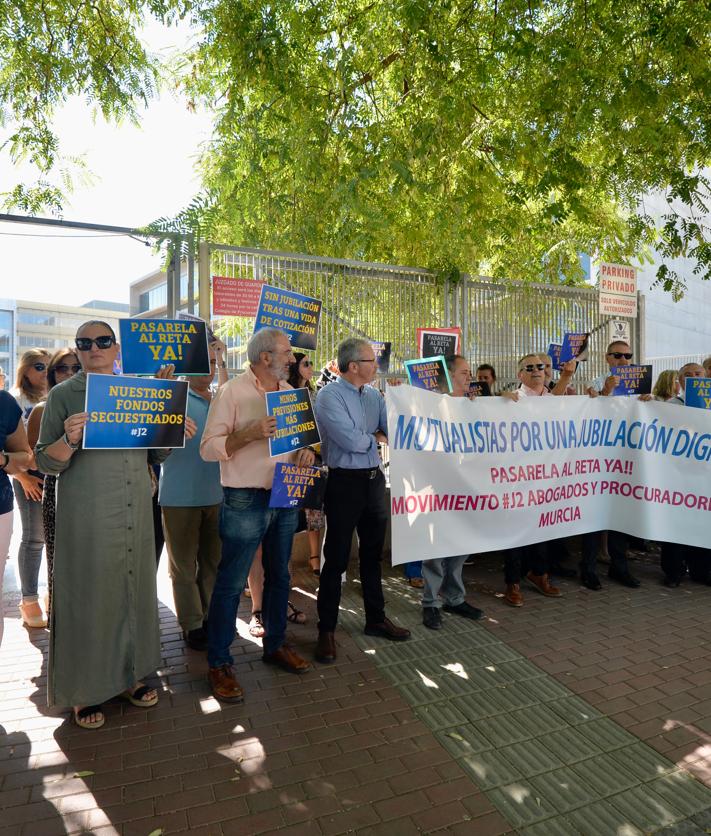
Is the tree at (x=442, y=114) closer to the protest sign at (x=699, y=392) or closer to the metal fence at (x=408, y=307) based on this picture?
the metal fence at (x=408, y=307)

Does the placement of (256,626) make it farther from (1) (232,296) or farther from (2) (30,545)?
(1) (232,296)

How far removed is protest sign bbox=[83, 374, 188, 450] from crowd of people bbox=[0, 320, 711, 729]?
12 cm

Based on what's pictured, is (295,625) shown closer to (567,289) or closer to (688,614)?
(688,614)

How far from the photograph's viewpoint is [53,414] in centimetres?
351

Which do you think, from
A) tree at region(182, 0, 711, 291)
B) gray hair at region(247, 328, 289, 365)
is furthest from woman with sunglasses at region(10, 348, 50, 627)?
gray hair at region(247, 328, 289, 365)

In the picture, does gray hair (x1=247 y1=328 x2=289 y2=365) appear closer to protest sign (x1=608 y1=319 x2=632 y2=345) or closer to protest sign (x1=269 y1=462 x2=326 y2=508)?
protest sign (x1=269 y1=462 x2=326 y2=508)

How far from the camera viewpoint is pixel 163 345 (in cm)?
371

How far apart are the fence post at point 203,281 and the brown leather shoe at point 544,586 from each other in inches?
153

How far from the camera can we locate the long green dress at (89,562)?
11.6ft

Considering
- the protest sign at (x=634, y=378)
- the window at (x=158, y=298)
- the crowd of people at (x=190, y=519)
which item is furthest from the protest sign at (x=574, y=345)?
the window at (x=158, y=298)

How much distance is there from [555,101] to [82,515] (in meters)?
5.97

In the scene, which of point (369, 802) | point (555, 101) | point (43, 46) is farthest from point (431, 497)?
point (43, 46)

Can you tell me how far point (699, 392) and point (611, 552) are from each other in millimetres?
1802

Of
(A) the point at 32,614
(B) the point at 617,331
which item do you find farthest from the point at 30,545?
(B) the point at 617,331
